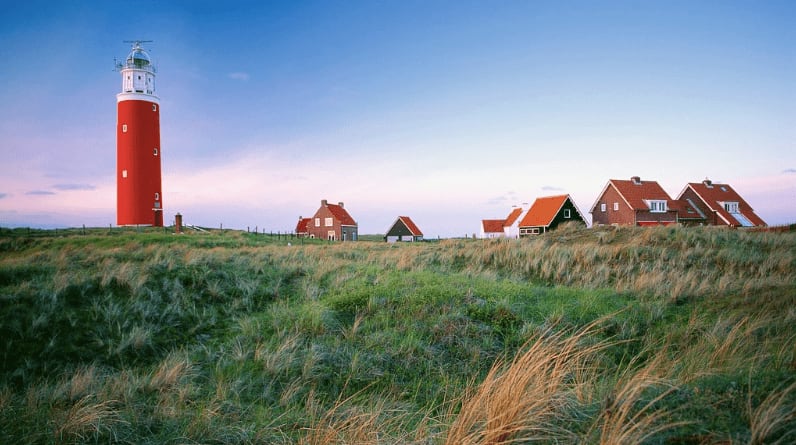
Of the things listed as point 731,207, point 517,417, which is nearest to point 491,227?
point 731,207

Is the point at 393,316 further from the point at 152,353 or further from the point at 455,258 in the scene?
the point at 455,258

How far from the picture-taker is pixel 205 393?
4.53 meters

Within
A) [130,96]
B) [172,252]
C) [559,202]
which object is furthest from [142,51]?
[559,202]

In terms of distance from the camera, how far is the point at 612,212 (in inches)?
1585

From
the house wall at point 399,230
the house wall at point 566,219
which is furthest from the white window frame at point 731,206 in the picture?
the house wall at point 399,230

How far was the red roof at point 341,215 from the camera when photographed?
167ft

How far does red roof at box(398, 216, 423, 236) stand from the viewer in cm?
5391

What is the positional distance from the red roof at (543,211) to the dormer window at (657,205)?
24.9 feet

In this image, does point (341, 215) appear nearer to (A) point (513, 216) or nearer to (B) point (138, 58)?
(A) point (513, 216)

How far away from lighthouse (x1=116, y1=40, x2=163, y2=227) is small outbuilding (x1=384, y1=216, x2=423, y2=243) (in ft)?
88.5

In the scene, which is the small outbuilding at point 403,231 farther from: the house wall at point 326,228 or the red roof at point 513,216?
the red roof at point 513,216

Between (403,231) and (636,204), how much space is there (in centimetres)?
2650

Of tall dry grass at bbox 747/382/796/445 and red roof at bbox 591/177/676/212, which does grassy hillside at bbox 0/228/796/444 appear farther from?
red roof at bbox 591/177/676/212

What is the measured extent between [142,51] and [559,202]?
40.4 meters
